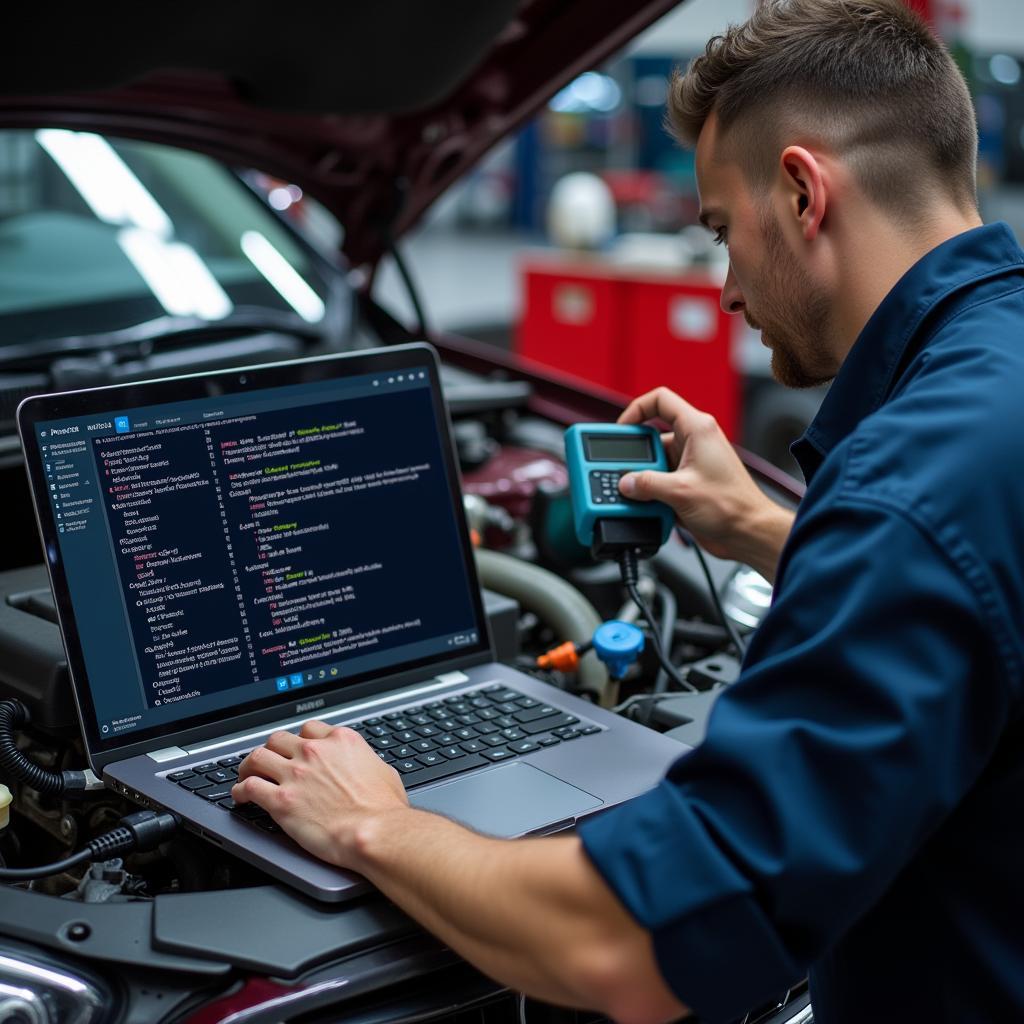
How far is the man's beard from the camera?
1094 mm

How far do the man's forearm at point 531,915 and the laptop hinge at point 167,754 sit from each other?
12.1 inches

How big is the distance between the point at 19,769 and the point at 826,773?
0.73 m

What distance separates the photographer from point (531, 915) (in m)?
0.85

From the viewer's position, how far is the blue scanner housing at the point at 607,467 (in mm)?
1477

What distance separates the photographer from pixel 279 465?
129cm

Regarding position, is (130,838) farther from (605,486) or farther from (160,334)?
(160,334)

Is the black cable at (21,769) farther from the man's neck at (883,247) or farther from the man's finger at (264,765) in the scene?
the man's neck at (883,247)

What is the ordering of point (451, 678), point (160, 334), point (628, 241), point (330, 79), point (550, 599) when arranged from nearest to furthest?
point (451, 678), point (550, 599), point (330, 79), point (160, 334), point (628, 241)

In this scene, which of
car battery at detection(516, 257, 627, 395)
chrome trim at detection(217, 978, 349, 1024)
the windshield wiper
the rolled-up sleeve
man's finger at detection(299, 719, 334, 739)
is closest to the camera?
the rolled-up sleeve

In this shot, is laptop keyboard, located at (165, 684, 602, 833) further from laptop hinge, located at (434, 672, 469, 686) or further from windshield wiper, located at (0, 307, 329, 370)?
windshield wiper, located at (0, 307, 329, 370)

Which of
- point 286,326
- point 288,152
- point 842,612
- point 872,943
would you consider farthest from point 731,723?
point 288,152

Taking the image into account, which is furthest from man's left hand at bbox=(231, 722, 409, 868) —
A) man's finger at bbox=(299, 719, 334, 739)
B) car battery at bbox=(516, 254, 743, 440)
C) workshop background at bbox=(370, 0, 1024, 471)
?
car battery at bbox=(516, 254, 743, 440)

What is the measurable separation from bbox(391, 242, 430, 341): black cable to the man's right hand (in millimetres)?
802

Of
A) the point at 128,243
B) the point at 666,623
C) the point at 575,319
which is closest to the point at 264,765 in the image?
the point at 666,623
